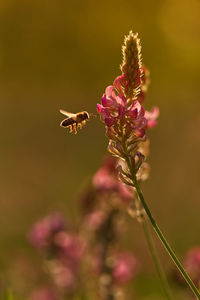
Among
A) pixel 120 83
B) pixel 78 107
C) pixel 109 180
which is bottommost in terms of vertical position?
pixel 120 83

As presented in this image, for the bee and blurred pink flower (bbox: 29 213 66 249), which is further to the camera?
blurred pink flower (bbox: 29 213 66 249)

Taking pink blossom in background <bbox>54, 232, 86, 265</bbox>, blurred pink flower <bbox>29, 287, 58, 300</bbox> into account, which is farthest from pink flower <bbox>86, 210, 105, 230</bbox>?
blurred pink flower <bbox>29, 287, 58, 300</bbox>

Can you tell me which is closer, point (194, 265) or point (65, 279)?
point (194, 265)

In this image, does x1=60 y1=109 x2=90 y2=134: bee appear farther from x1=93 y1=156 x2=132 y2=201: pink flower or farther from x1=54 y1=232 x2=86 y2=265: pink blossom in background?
x1=54 y1=232 x2=86 y2=265: pink blossom in background

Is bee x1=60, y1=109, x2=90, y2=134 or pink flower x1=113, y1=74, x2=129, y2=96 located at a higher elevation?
bee x1=60, y1=109, x2=90, y2=134

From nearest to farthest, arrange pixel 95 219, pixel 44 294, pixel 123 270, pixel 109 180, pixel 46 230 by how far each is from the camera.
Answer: pixel 109 180 → pixel 95 219 → pixel 123 270 → pixel 46 230 → pixel 44 294

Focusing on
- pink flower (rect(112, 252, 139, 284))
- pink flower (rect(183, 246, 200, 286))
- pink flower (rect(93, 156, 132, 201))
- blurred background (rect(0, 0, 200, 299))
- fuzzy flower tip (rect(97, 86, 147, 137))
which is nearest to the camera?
fuzzy flower tip (rect(97, 86, 147, 137))

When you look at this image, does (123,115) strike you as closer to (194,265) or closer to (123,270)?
(194,265)

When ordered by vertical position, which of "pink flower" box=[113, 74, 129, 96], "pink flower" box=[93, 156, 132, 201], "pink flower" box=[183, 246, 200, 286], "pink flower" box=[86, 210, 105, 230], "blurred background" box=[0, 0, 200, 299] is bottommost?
"pink flower" box=[183, 246, 200, 286]

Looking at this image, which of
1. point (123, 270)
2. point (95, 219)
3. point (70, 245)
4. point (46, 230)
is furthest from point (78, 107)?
point (95, 219)

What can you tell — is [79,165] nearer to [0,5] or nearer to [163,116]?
[163,116]
